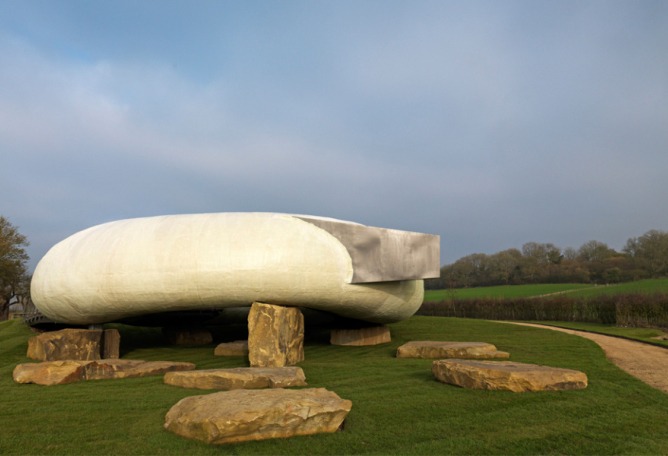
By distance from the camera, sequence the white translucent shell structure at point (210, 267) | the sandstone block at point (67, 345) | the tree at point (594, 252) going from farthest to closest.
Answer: the tree at point (594, 252), the sandstone block at point (67, 345), the white translucent shell structure at point (210, 267)

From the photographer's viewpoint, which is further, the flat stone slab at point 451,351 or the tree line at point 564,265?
the tree line at point 564,265

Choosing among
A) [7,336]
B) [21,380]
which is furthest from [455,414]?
[7,336]

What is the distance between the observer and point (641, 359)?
475 inches

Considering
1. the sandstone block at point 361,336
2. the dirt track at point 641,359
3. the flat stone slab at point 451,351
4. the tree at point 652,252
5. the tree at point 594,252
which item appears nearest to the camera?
the dirt track at point 641,359

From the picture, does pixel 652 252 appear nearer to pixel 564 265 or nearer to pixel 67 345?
pixel 564 265

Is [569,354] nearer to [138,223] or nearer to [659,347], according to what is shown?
[659,347]

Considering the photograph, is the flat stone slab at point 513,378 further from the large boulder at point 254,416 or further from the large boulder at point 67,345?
the large boulder at point 67,345

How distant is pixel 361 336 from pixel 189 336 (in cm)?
689

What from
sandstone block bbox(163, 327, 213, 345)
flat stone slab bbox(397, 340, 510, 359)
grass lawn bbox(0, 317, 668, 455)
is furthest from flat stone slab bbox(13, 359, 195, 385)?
sandstone block bbox(163, 327, 213, 345)

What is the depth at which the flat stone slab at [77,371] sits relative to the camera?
916 centimetres

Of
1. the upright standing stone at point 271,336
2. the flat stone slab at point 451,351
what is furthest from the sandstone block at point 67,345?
the flat stone slab at point 451,351

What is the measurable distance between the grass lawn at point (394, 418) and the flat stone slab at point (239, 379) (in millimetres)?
274

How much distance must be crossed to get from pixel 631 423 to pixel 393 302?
8.11 meters

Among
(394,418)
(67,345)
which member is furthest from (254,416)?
(67,345)
